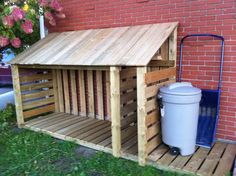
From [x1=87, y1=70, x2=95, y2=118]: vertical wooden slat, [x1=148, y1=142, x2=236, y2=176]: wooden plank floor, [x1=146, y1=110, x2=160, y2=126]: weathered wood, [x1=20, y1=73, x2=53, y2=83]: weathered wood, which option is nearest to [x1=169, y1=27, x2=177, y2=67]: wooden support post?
[x1=146, y1=110, x2=160, y2=126]: weathered wood

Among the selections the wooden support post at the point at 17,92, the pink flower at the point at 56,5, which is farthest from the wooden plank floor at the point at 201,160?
the pink flower at the point at 56,5

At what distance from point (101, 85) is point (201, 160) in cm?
262

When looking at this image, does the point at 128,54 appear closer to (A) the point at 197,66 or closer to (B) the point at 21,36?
(A) the point at 197,66

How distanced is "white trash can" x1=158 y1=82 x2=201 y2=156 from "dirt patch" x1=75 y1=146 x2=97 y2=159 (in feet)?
3.88

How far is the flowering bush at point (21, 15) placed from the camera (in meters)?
4.53

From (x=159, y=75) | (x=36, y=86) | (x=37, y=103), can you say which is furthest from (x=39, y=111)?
(x=159, y=75)

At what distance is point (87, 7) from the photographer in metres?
5.26

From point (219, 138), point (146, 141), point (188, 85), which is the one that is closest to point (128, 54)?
point (188, 85)

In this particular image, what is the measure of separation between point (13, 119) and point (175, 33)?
161 inches

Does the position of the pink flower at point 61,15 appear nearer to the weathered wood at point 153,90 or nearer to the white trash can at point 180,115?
the weathered wood at point 153,90

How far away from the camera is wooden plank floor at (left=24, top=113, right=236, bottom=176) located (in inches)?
125

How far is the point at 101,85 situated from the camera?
17.1ft

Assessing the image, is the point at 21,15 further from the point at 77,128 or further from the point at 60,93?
the point at 77,128

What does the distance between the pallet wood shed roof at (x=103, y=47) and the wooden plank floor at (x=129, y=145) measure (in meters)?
1.24
